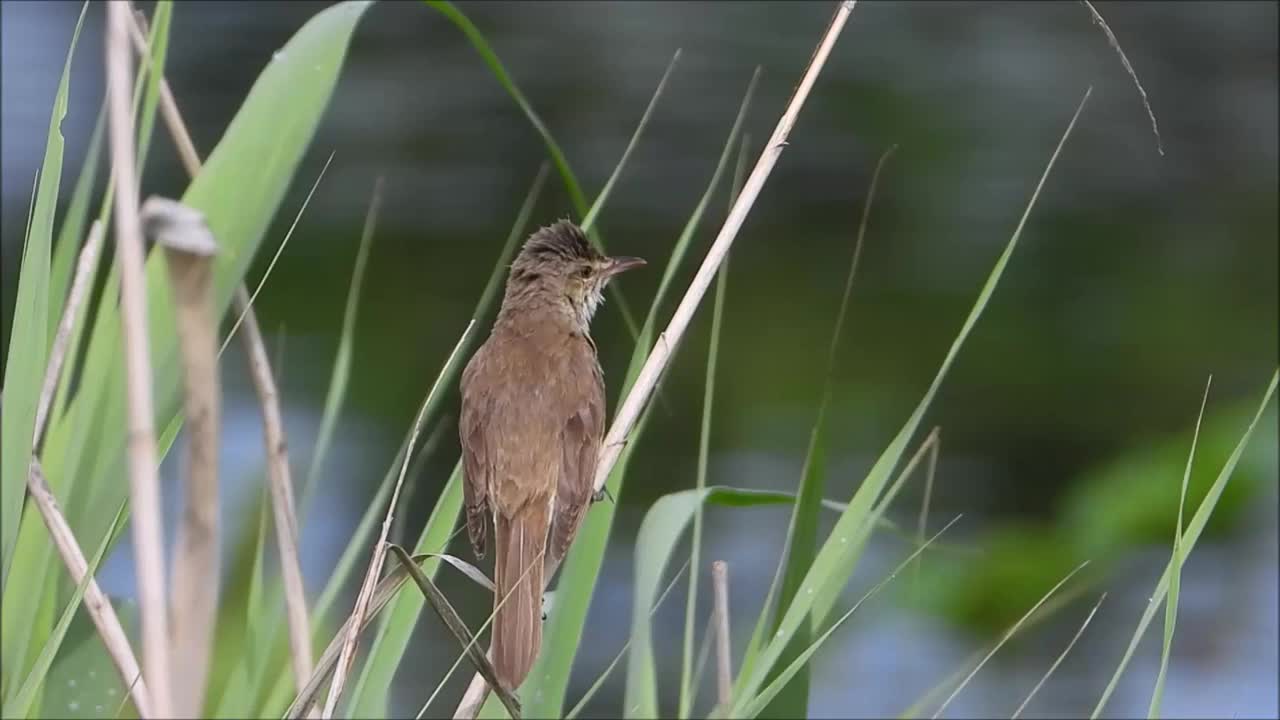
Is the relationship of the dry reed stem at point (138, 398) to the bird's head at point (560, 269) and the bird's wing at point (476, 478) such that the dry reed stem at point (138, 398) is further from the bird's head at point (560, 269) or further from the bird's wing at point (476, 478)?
the bird's head at point (560, 269)

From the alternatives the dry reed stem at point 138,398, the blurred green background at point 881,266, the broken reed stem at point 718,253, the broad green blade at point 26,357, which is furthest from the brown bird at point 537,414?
the blurred green background at point 881,266

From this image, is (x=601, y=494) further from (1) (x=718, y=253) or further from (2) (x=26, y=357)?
(2) (x=26, y=357)

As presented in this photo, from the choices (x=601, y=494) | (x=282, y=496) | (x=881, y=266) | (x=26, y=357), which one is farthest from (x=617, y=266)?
(x=881, y=266)

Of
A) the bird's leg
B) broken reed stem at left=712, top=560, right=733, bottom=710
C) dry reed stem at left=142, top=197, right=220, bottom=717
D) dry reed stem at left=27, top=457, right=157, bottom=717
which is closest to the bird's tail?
the bird's leg

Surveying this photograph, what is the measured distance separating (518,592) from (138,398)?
1.23 metres

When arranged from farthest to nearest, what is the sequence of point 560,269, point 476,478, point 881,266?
point 881,266, point 560,269, point 476,478

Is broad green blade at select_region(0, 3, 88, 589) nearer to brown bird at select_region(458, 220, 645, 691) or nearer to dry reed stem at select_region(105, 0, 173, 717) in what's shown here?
dry reed stem at select_region(105, 0, 173, 717)

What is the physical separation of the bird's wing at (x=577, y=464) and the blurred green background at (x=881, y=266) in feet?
9.10

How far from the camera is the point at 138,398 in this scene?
64.6 inches

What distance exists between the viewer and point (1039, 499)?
23.7 ft

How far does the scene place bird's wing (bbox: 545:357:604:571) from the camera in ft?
10.2

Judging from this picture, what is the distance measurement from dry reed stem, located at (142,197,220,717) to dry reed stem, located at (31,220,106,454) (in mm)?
612

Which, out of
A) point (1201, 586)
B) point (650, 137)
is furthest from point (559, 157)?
point (650, 137)

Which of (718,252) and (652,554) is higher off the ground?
(718,252)
